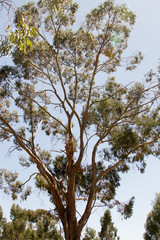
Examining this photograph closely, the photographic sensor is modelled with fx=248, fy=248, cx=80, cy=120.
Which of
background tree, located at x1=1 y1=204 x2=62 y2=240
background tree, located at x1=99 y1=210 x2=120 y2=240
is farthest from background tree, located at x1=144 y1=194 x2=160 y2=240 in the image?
background tree, located at x1=1 y1=204 x2=62 y2=240

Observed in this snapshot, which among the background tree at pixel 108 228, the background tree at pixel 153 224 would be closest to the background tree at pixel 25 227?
the background tree at pixel 108 228

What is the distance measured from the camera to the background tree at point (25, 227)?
1474 centimetres

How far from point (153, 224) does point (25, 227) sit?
8662mm

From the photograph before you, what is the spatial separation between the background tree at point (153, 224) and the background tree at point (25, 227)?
6.37m

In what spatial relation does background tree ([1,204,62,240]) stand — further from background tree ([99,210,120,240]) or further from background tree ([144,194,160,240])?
background tree ([144,194,160,240])

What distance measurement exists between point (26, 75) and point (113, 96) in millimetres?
3491

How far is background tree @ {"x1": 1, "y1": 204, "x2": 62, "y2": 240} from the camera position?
1474 cm

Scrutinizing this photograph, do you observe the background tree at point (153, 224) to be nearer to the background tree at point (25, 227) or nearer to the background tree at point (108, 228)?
the background tree at point (108, 228)

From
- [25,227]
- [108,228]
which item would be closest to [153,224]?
[108,228]

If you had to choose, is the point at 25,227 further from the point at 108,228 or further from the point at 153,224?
the point at 153,224

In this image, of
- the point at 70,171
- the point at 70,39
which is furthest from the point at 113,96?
the point at 70,171

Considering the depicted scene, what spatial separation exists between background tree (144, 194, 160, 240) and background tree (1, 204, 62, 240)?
20.9ft

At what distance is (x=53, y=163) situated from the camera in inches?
358

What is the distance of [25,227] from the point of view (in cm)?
1689
